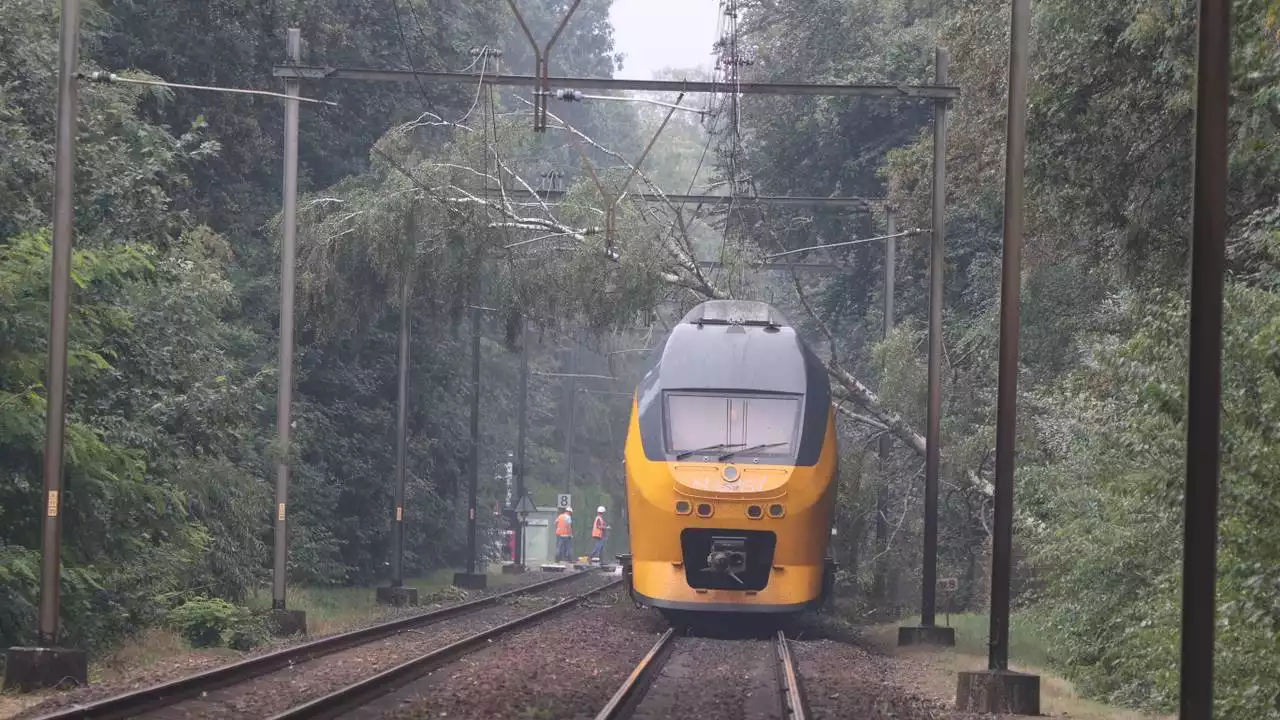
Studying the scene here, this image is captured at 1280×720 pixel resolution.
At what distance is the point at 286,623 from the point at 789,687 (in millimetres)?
9767

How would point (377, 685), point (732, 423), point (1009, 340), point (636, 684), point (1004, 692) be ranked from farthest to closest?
point (732, 423), point (1009, 340), point (1004, 692), point (636, 684), point (377, 685)

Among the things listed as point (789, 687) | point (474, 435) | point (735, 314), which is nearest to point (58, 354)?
point (789, 687)

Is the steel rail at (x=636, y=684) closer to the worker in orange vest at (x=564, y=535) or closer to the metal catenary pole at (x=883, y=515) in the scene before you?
the metal catenary pole at (x=883, y=515)

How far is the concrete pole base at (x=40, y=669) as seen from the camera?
13.7 m

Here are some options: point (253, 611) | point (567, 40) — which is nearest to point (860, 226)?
point (253, 611)

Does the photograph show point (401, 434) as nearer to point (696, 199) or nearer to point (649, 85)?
point (696, 199)

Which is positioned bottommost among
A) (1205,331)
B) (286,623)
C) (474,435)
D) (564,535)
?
(564,535)

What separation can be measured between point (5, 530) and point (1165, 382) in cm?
1194

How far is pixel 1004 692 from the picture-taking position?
1425cm

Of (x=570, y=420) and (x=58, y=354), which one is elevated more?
(x=58, y=354)

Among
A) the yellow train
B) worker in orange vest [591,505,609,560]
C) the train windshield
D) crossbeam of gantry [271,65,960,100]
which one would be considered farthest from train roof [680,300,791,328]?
worker in orange vest [591,505,609,560]

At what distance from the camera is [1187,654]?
8.73 meters

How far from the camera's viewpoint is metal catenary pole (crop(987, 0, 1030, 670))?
572 inches

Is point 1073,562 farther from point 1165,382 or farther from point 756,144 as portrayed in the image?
point 756,144
